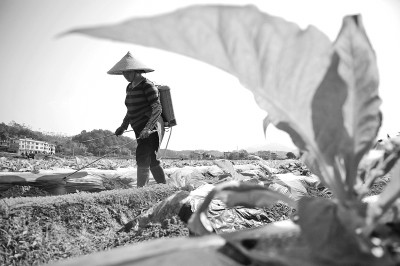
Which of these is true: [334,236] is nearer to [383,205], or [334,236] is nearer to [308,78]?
[383,205]

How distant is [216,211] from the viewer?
190cm

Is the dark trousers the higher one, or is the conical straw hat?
the conical straw hat

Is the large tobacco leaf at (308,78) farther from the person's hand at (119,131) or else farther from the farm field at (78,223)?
the person's hand at (119,131)

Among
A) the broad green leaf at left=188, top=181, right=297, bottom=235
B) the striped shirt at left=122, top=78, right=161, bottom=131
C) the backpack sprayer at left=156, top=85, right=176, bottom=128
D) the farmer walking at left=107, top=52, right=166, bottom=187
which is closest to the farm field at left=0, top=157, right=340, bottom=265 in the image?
the broad green leaf at left=188, top=181, right=297, bottom=235

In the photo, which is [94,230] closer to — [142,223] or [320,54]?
[142,223]

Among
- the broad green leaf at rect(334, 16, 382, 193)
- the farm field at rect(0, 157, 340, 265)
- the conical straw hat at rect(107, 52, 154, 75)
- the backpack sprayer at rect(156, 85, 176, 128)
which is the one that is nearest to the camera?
the broad green leaf at rect(334, 16, 382, 193)

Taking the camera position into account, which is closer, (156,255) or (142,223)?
(156,255)

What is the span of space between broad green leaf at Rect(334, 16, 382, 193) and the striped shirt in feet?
12.2

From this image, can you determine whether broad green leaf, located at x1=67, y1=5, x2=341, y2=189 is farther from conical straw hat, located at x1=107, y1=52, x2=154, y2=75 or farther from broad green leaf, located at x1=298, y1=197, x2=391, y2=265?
conical straw hat, located at x1=107, y1=52, x2=154, y2=75

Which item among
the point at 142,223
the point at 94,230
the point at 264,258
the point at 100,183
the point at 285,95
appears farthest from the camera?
the point at 100,183

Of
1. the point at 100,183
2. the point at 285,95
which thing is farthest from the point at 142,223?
the point at 100,183

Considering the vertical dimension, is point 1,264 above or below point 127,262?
below

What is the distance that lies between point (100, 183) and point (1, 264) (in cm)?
396

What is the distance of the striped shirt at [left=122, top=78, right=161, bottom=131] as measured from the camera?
4312 millimetres
